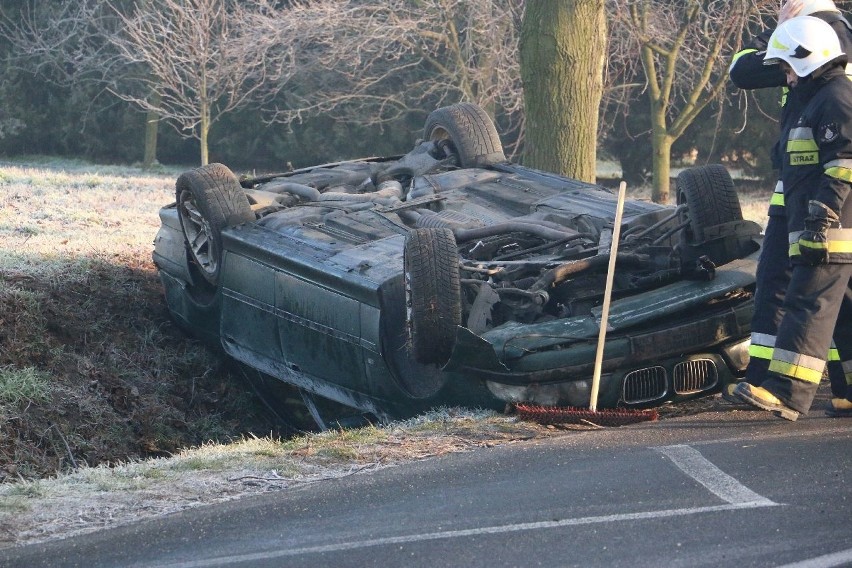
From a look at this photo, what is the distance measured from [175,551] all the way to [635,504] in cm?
172

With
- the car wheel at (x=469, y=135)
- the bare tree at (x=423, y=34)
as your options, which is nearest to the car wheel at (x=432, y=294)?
the car wheel at (x=469, y=135)

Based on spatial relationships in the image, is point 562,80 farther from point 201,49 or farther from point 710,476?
point 201,49

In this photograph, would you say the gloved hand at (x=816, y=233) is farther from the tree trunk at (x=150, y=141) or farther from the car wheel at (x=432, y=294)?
the tree trunk at (x=150, y=141)

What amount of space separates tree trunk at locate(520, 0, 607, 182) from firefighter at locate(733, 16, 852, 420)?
4.99 meters

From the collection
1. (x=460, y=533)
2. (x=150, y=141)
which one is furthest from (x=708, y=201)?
(x=150, y=141)

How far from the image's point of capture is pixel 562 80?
10.6 m

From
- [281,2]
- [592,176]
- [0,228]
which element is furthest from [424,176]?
[281,2]

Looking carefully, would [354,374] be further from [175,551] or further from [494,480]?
[175,551]

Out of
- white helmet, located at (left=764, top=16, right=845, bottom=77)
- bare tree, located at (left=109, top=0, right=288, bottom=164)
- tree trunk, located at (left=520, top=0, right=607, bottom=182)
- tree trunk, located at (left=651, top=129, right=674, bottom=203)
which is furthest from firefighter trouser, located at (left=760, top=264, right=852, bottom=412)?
bare tree, located at (left=109, top=0, right=288, bottom=164)

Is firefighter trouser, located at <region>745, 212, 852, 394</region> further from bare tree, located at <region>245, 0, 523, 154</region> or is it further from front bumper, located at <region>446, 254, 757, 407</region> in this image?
bare tree, located at <region>245, 0, 523, 154</region>

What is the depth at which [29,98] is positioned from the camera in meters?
27.4

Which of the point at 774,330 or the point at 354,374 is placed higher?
the point at 774,330

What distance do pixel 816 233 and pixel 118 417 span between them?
4.79 metres

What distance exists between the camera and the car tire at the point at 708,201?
6.46m
